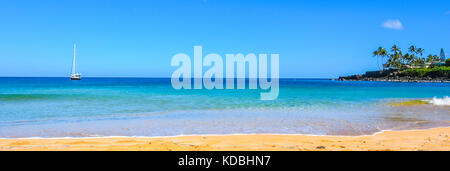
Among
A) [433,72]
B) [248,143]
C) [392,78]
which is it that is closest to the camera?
[248,143]

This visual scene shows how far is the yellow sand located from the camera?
655 centimetres

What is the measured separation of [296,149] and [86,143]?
4.73 m

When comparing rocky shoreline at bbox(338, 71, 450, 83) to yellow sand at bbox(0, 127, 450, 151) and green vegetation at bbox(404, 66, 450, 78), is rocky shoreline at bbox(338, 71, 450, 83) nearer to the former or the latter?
green vegetation at bbox(404, 66, 450, 78)

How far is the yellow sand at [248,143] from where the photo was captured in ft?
21.5

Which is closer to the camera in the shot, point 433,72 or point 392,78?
point 433,72

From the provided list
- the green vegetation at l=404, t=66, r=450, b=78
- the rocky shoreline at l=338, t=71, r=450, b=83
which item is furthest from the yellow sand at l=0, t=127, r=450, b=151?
the green vegetation at l=404, t=66, r=450, b=78

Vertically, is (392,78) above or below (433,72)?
below

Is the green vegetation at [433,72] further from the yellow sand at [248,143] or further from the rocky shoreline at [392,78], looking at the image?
the yellow sand at [248,143]

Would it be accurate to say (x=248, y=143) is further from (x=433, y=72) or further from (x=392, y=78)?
(x=392, y=78)

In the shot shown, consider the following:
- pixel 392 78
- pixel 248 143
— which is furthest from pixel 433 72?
pixel 248 143

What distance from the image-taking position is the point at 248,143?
7121 millimetres

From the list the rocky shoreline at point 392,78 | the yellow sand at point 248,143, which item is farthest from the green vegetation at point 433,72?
the yellow sand at point 248,143
